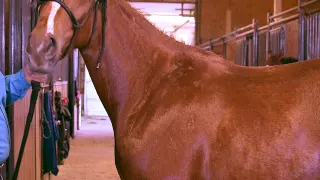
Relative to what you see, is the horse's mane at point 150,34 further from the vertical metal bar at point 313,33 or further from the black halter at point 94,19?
the vertical metal bar at point 313,33

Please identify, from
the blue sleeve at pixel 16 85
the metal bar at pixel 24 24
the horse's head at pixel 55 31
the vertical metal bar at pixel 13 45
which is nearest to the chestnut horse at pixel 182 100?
the horse's head at pixel 55 31

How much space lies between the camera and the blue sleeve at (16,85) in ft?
7.08

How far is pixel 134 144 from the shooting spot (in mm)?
1871

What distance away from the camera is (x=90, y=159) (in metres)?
6.84

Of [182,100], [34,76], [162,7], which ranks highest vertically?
[162,7]

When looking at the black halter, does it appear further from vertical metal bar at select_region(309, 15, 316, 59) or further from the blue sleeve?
vertical metal bar at select_region(309, 15, 316, 59)

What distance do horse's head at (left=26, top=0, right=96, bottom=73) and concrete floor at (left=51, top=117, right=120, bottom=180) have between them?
3810 millimetres

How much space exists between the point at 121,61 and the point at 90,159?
5047 millimetres

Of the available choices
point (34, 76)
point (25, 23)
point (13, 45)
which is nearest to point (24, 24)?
point (25, 23)

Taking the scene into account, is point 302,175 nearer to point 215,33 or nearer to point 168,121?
point 168,121

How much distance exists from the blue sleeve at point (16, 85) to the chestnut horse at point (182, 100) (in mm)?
364

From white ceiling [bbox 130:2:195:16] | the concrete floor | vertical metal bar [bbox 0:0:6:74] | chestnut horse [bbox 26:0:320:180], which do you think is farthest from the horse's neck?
white ceiling [bbox 130:2:195:16]

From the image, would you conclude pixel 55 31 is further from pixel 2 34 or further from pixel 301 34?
pixel 301 34

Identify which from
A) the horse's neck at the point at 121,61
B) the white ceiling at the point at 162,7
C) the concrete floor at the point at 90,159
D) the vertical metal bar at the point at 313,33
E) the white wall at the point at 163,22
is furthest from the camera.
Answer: the white wall at the point at 163,22
